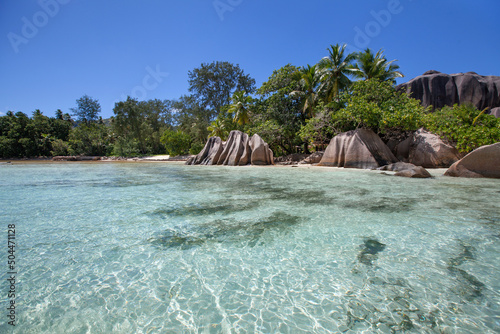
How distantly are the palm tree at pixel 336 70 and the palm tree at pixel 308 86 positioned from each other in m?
0.91

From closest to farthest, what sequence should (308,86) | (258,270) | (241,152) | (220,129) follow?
(258,270)
(241,152)
(308,86)
(220,129)

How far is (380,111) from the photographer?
53.4 feet

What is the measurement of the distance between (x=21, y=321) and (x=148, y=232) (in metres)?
2.17

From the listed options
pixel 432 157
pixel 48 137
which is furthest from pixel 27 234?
pixel 48 137

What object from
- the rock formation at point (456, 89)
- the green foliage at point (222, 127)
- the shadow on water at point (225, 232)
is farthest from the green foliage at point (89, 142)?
the rock formation at point (456, 89)

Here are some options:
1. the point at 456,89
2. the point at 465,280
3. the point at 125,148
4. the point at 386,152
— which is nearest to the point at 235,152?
the point at 386,152

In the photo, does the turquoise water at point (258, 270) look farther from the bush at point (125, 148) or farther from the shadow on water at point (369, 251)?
the bush at point (125, 148)

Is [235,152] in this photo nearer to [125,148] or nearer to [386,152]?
[386,152]

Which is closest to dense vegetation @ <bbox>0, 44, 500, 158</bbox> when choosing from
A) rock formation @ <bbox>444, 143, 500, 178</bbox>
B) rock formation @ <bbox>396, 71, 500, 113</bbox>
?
rock formation @ <bbox>444, 143, 500, 178</bbox>

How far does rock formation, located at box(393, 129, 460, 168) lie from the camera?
14930 millimetres

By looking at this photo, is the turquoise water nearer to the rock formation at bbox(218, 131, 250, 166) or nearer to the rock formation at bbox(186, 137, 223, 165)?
the rock formation at bbox(218, 131, 250, 166)

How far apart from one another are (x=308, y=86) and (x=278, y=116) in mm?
4244

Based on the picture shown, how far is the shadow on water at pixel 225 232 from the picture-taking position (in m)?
3.79

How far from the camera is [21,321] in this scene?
2078 mm
